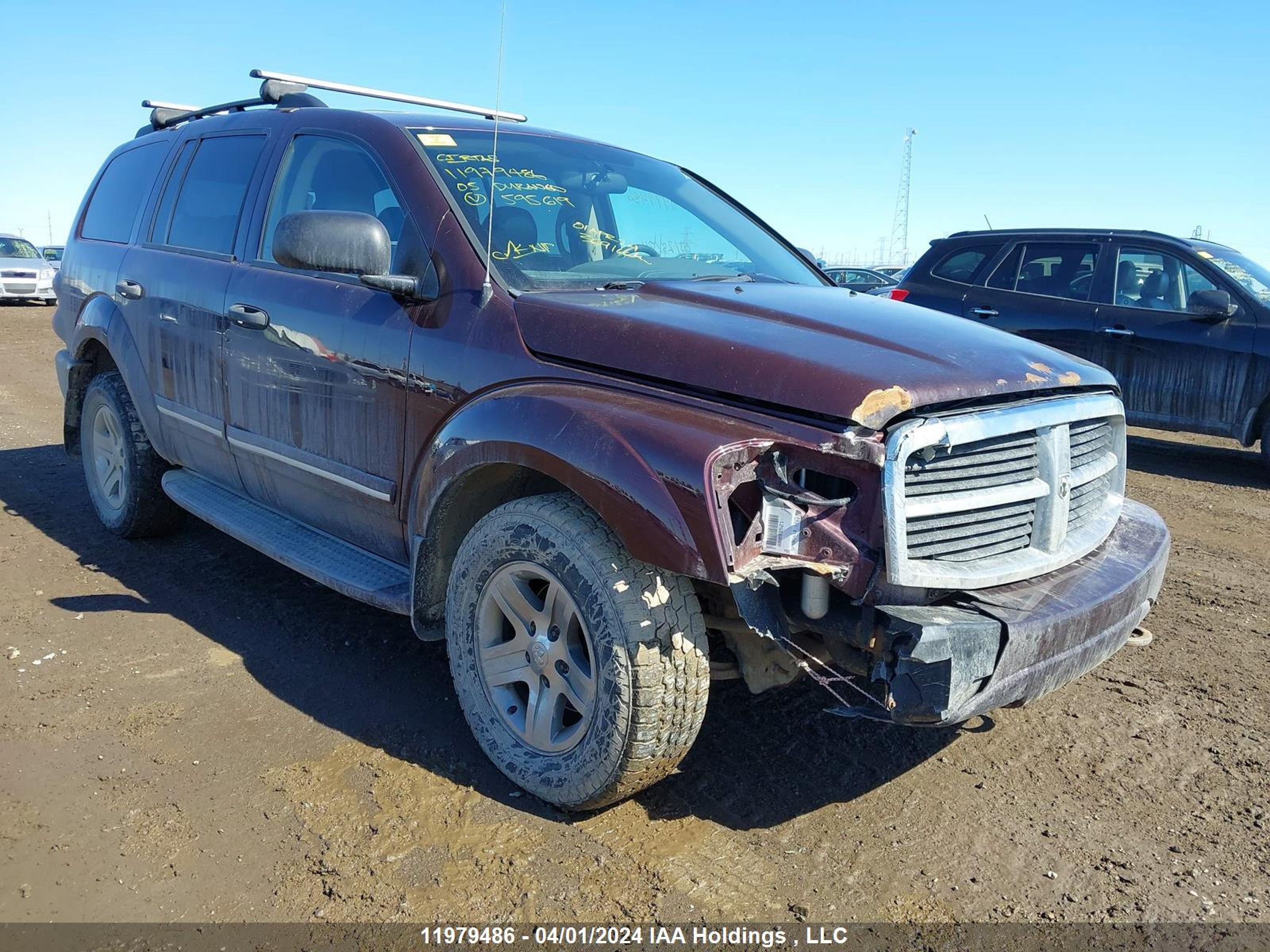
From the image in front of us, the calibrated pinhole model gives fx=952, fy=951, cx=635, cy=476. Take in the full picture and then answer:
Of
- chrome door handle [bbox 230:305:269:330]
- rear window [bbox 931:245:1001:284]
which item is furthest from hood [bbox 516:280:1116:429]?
rear window [bbox 931:245:1001:284]

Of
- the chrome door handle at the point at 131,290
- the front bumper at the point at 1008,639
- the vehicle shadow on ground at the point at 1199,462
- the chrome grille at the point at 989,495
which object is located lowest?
the vehicle shadow on ground at the point at 1199,462

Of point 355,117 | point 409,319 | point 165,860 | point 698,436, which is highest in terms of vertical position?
point 355,117

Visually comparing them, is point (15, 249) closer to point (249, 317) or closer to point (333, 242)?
point (249, 317)

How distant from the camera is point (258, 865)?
2543 mm

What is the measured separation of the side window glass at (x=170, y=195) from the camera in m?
4.61

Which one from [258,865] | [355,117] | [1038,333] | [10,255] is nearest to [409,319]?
[355,117]

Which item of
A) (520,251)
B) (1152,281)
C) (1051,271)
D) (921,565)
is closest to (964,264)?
(1051,271)

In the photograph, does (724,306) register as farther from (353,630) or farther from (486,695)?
(353,630)

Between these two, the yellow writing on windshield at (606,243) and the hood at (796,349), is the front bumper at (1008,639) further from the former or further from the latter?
the yellow writing on windshield at (606,243)

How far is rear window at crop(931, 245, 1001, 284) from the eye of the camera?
8.76 metres

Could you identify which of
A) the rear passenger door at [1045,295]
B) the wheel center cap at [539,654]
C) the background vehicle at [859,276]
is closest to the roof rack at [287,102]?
the wheel center cap at [539,654]

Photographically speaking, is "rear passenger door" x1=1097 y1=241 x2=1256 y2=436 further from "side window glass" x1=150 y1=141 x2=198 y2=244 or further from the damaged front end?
"side window glass" x1=150 y1=141 x2=198 y2=244

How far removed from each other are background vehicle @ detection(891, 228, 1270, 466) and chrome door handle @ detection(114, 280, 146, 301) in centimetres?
662

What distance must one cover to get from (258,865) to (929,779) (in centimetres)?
201
